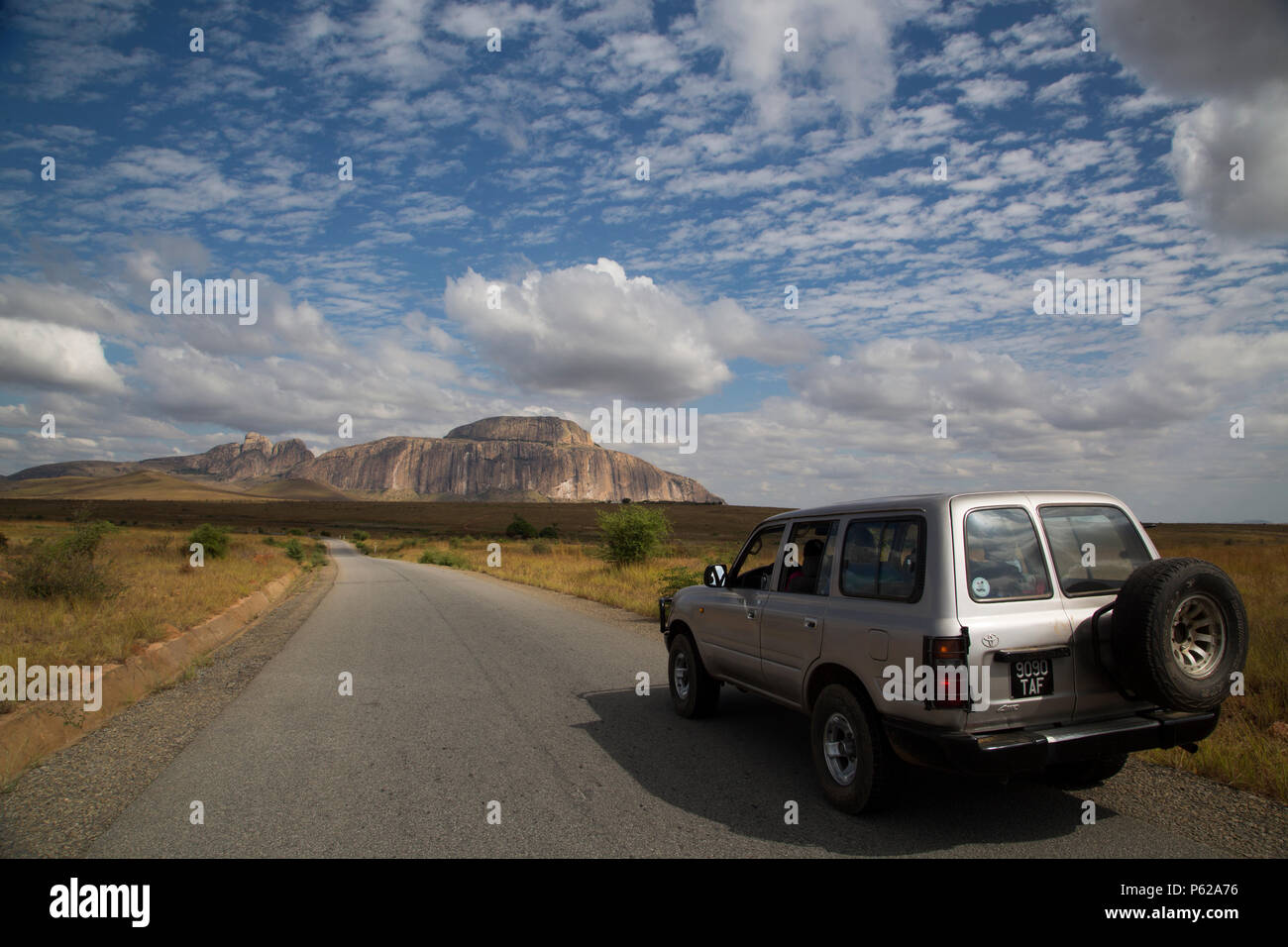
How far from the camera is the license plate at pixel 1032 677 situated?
3986 millimetres

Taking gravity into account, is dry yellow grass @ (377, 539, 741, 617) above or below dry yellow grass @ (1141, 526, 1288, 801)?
below

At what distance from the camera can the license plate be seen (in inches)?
157

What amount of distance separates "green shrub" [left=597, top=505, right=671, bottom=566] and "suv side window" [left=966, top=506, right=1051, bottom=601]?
70.3ft

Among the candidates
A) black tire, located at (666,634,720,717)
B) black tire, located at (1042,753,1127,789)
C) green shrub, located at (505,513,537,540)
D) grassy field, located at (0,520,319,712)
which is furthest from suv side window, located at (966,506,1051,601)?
green shrub, located at (505,513,537,540)

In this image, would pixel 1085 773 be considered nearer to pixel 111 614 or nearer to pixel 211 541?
pixel 111 614

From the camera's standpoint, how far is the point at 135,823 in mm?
4305

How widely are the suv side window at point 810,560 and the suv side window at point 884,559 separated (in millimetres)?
189

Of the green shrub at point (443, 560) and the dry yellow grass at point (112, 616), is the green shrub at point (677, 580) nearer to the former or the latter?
the dry yellow grass at point (112, 616)

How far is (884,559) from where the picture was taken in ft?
15.2

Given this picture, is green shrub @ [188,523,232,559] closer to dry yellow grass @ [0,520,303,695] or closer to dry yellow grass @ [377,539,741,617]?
dry yellow grass @ [377,539,741,617]

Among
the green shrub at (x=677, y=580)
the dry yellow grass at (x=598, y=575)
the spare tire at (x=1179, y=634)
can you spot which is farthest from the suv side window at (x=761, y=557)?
the green shrub at (x=677, y=580)
